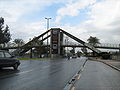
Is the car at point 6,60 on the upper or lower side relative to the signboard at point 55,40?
lower

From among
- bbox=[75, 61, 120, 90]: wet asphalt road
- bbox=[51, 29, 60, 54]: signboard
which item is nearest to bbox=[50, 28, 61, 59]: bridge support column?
bbox=[51, 29, 60, 54]: signboard

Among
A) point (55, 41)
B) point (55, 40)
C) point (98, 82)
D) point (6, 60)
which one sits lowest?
point (98, 82)

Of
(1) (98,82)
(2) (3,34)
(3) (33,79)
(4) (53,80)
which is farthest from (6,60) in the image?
(2) (3,34)

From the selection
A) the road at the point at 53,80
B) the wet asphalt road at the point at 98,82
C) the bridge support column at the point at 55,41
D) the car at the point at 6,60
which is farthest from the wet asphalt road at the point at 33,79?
the bridge support column at the point at 55,41

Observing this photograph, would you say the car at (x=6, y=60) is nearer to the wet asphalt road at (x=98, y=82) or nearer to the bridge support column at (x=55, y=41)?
the wet asphalt road at (x=98, y=82)

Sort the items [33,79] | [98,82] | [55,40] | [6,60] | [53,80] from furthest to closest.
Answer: [55,40], [6,60], [33,79], [53,80], [98,82]

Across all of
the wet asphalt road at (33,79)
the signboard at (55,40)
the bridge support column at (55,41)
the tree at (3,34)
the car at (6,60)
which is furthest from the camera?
the signboard at (55,40)

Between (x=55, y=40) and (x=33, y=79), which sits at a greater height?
(x=55, y=40)

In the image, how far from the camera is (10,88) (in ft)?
29.5

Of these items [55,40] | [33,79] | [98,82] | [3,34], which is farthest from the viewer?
[55,40]

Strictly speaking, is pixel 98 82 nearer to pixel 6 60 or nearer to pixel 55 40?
pixel 6 60

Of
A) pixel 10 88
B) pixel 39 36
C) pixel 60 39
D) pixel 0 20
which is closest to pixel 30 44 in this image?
pixel 39 36

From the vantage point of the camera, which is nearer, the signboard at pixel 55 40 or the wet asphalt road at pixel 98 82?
the wet asphalt road at pixel 98 82

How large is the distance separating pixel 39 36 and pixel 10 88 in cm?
10354
